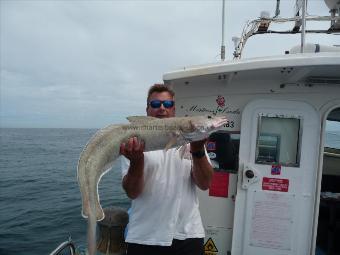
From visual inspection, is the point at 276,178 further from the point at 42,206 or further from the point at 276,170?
the point at 42,206

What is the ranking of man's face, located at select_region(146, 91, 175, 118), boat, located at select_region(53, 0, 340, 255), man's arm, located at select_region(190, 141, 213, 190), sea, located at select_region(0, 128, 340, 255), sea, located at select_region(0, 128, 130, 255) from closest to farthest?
1. man's arm, located at select_region(190, 141, 213, 190)
2. man's face, located at select_region(146, 91, 175, 118)
3. boat, located at select_region(53, 0, 340, 255)
4. sea, located at select_region(0, 128, 340, 255)
5. sea, located at select_region(0, 128, 130, 255)

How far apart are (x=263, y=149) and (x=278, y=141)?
270mm

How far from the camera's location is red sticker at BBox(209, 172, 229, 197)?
6086 mm

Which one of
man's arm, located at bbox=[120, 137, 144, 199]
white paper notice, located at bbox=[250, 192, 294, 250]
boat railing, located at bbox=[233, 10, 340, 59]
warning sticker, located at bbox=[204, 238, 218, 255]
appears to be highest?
boat railing, located at bbox=[233, 10, 340, 59]

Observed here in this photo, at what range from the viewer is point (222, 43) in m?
6.91

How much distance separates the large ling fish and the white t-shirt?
0.70 ft

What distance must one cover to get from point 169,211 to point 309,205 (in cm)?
312

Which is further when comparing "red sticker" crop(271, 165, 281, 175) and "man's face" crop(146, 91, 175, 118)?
"red sticker" crop(271, 165, 281, 175)

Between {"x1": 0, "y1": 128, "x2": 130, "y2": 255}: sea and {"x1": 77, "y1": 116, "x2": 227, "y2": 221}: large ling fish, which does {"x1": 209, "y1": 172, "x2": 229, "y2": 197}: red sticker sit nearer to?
{"x1": 0, "y1": 128, "x2": 130, "y2": 255}: sea

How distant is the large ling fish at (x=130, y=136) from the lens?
11.4ft

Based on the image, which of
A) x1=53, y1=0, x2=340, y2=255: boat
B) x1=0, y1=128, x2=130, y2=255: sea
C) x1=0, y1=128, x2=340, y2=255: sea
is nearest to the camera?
x1=53, y1=0, x2=340, y2=255: boat

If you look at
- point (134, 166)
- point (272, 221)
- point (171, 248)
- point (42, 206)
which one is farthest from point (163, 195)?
point (42, 206)

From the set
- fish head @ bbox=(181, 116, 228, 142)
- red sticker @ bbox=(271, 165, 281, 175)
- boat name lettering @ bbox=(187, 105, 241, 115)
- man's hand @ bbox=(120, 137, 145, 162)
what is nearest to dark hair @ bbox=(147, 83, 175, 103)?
fish head @ bbox=(181, 116, 228, 142)

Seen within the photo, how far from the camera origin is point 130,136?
144 inches
